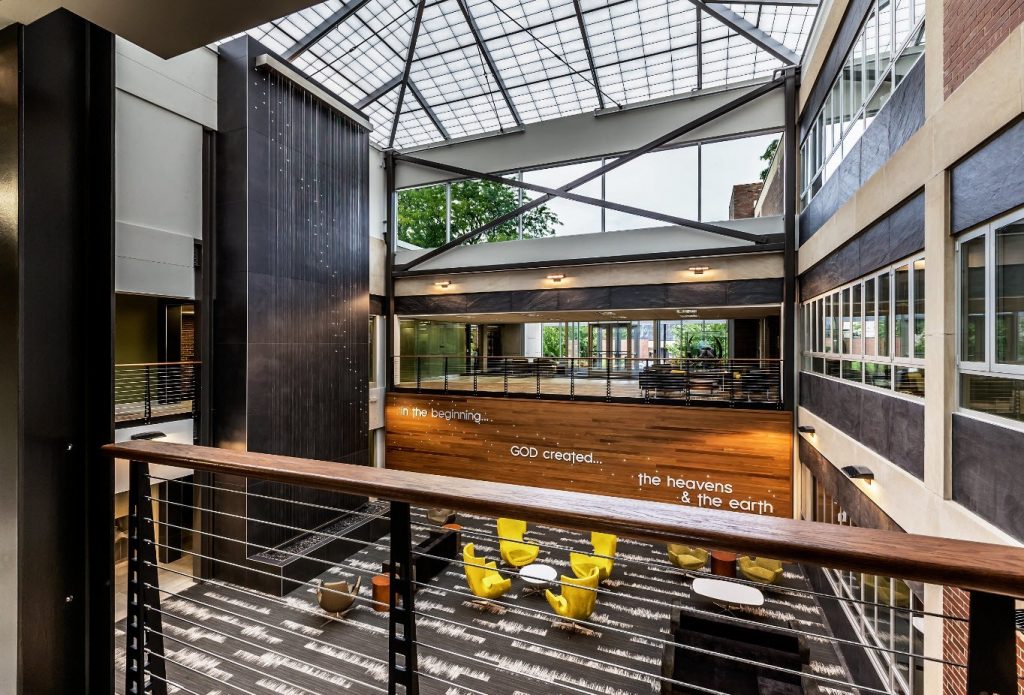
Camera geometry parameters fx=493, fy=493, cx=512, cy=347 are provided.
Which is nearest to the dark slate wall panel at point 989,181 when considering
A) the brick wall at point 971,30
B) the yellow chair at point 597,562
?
the brick wall at point 971,30

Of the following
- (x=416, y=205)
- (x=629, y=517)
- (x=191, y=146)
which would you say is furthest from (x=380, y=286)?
(x=629, y=517)

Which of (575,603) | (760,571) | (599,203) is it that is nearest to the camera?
(575,603)

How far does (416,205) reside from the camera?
12.9 metres

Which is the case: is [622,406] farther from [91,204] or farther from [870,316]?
[91,204]

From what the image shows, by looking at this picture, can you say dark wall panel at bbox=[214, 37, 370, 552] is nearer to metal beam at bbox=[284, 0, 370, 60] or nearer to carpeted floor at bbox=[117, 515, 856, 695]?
metal beam at bbox=[284, 0, 370, 60]

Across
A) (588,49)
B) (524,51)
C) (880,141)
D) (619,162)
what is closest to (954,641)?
(880,141)

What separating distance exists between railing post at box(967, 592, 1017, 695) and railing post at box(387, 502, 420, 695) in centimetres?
110

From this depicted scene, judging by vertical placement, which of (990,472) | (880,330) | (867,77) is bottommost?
(990,472)

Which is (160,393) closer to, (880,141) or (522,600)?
(522,600)

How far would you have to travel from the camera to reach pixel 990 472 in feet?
10.2

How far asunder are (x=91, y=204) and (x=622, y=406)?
920cm

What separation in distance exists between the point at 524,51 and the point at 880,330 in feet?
28.1

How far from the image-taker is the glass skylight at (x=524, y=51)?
904 centimetres

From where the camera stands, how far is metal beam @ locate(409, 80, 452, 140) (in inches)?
443
